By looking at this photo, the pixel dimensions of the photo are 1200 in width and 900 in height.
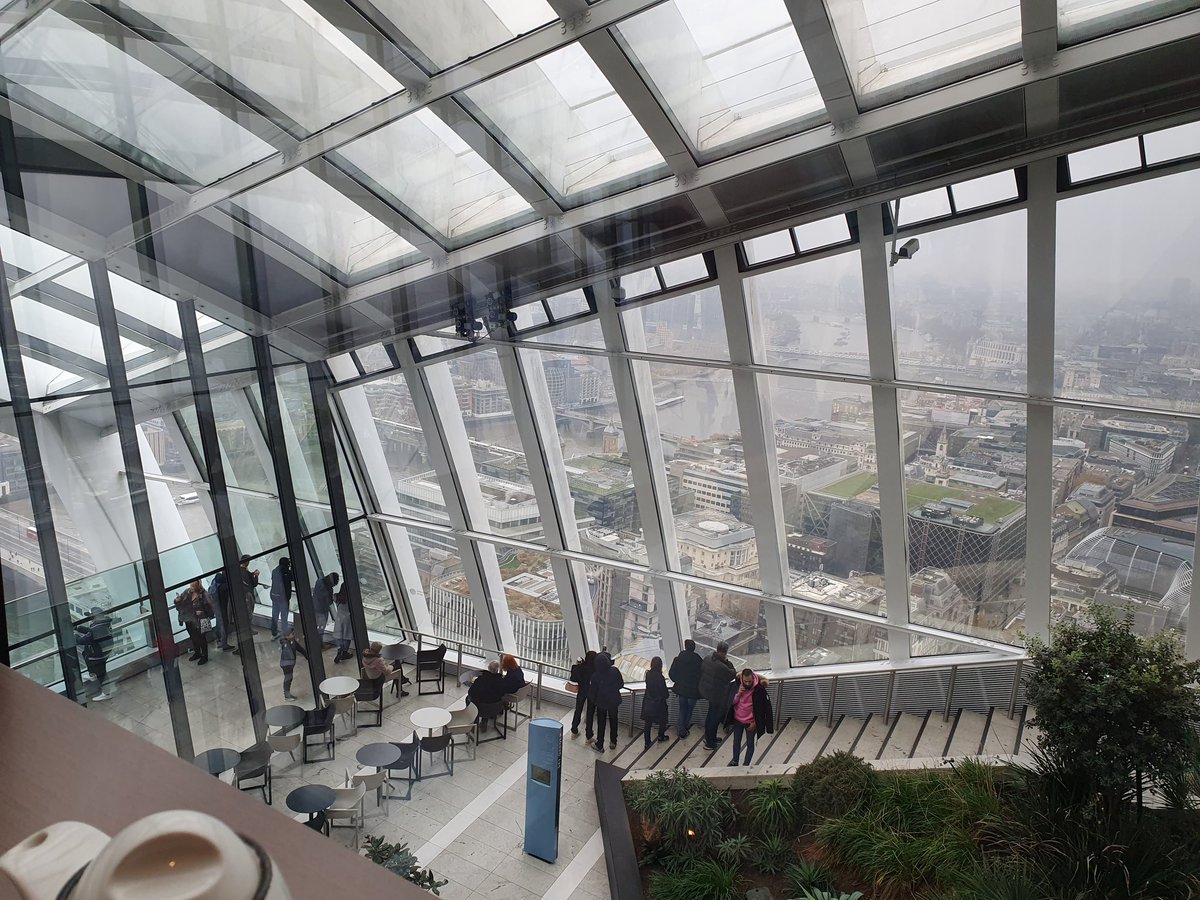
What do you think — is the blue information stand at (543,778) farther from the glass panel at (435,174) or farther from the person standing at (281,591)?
the glass panel at (435,174)

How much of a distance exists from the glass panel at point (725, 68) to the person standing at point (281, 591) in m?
2.07

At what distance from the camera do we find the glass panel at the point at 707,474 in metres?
3.24

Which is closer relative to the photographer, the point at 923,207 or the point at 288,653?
the point at 288,653

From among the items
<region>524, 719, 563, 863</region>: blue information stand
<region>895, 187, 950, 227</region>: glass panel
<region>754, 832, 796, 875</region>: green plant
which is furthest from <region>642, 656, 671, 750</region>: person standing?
<region>895, 187, 950, 227</region>: glass panel

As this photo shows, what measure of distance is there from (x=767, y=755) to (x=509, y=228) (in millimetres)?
2360

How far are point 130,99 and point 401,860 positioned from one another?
2523 millimetres

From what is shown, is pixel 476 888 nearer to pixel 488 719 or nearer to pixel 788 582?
pixel 488 719

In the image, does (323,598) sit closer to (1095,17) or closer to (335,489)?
(335,489)

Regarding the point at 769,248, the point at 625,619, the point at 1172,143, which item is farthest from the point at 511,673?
the point at 1172,143

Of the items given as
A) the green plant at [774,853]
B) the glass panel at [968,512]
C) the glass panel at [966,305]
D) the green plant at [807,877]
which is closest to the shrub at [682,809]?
the green plant at [774,853]

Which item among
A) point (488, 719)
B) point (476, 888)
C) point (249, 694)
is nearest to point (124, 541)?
point (249, 694)

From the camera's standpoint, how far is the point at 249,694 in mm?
2689

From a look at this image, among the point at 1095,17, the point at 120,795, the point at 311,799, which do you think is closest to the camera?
the point at 120,795

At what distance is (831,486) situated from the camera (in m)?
6.62
